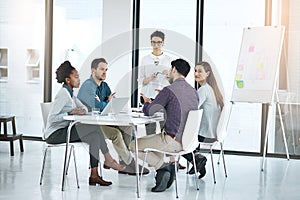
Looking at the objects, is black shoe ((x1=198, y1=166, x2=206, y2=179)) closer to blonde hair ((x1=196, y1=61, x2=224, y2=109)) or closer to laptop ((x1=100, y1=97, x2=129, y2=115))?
blonde hair ((x1=196, y1=61, x2=224, y2=109))

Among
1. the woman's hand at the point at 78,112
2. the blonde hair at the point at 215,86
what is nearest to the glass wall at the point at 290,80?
the blonde hair at the point at 215,86

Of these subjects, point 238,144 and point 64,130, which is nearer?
point 64,130

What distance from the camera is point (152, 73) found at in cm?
679

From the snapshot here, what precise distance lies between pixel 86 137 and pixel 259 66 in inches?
104

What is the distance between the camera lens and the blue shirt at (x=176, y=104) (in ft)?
16.0

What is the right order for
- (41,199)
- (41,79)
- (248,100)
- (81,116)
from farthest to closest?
1. (41,79)
2. (248,100)
3. (81,116)
4. (41,199)

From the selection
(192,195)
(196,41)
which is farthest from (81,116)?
(196,41)

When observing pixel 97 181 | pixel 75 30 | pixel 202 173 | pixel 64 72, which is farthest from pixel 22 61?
pixel 202 173

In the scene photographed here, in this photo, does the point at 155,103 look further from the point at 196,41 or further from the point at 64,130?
the point at 196,41

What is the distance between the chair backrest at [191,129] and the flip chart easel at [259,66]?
6.14 feet

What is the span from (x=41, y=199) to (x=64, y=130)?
81 centimetres

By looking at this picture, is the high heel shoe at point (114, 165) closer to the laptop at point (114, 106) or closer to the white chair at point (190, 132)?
the laptop at point (114, 106)

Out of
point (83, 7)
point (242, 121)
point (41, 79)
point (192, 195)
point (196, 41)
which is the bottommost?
point (192, 195)

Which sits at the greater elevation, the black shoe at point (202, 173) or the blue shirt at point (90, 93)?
the blue shirt at point (90, 93)
